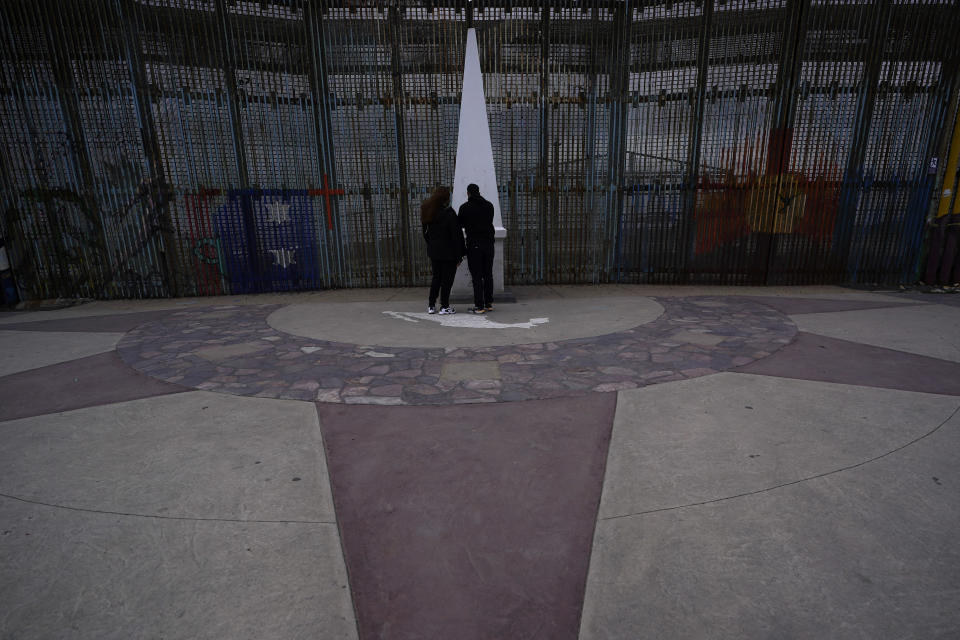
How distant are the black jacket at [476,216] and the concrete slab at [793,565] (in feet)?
16.1

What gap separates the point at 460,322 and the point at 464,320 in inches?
4.9

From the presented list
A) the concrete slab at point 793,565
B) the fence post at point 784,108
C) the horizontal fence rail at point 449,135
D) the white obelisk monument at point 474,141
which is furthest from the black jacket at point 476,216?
the fence post at point 784,108

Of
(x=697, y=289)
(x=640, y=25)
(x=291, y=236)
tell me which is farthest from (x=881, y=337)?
(x=291, y=236)

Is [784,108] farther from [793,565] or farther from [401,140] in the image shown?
[793,565]

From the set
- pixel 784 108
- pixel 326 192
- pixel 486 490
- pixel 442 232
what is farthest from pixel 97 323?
pixel 784 108

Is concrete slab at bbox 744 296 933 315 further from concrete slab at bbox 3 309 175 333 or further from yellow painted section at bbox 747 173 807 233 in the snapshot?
concrete slab at bbox 3 309 175 333

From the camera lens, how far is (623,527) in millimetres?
2279

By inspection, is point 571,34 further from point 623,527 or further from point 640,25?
point 623,527

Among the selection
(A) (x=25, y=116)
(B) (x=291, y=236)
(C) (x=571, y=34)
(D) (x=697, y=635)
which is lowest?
(D) (x=697, y=635)

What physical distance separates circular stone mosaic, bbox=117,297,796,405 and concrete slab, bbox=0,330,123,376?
0.27m

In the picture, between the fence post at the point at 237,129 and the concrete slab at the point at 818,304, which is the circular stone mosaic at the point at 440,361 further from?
the fence post at the point at 237,129

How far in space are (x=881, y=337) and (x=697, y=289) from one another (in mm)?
3391

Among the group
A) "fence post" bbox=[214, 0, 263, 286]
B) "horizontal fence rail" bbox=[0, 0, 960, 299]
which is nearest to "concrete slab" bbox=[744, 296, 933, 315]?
"horizontal fence rail" bbox=[0, 0, 960, 299]

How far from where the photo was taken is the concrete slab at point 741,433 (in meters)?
2.61
